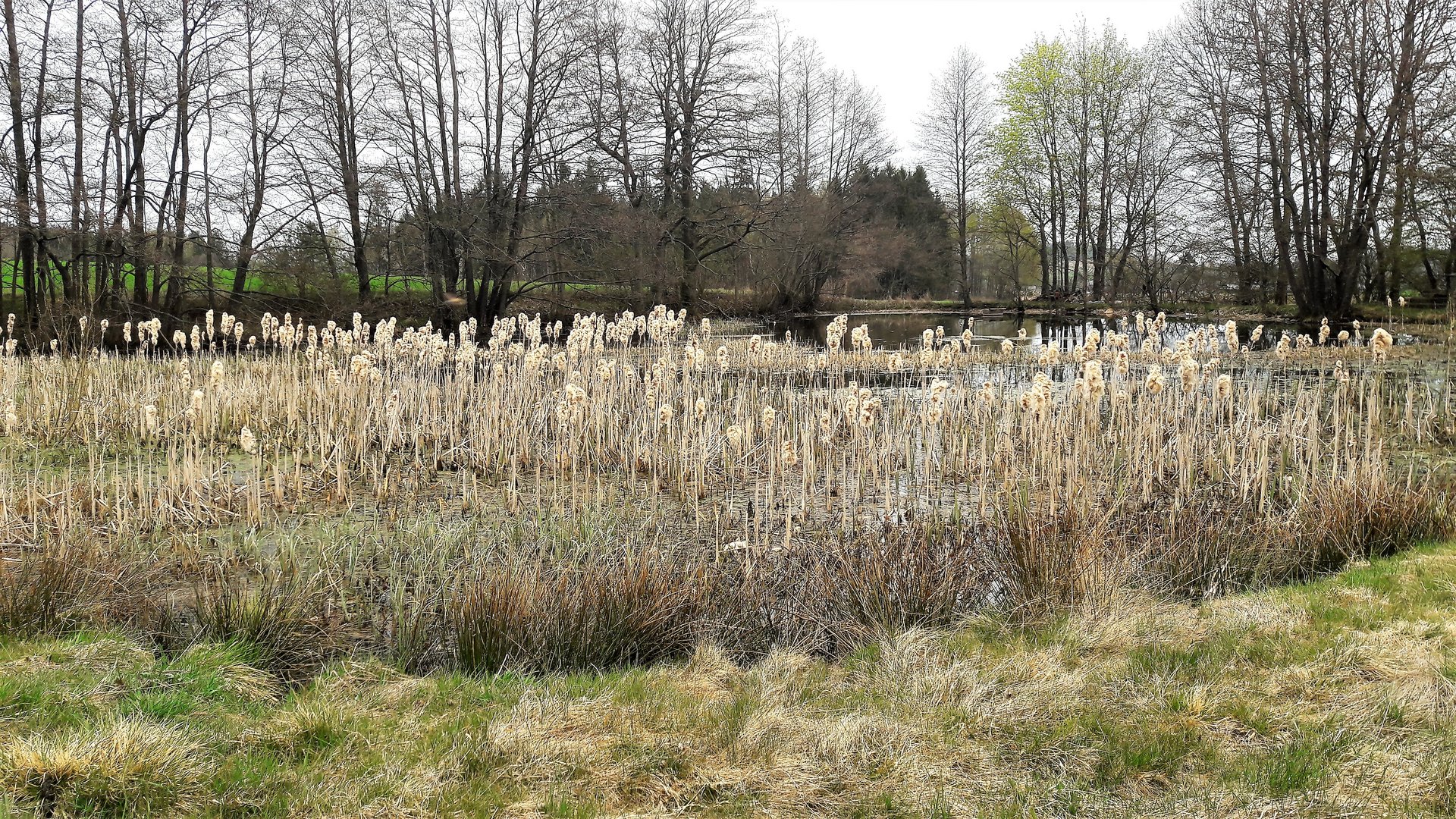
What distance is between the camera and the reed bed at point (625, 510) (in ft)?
12.6

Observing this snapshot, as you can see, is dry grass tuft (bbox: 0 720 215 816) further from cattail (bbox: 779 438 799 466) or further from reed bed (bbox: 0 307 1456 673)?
cattail (bbox: 779 438 799 466)

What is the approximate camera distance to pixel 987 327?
90.9ft

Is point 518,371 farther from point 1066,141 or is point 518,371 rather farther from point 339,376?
point 1066,141

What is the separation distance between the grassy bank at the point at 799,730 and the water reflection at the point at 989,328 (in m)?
15.1

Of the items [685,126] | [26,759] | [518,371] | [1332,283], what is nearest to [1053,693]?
[26,759]

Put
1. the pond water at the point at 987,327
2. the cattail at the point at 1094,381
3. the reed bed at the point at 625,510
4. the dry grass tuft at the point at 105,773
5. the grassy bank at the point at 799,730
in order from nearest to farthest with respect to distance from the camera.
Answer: the dry grass tuft at the point at 105,773, the grassy bank at the point at 799,730, the reed bed at the point at 625,510, the cattail at the point at 1094,381, the pond water at the point at 987,327

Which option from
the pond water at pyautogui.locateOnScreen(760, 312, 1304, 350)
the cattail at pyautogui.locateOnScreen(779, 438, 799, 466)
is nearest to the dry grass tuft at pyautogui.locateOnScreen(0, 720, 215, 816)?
the cattail at pyautogui.locateOnScreen(779, 438, 799, 466)

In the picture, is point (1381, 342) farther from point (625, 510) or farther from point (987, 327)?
point (987, 327)

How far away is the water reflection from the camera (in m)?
20.9

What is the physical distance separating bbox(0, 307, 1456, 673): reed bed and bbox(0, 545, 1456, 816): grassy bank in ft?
1.42

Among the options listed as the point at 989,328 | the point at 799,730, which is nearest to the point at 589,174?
the point at 989,328

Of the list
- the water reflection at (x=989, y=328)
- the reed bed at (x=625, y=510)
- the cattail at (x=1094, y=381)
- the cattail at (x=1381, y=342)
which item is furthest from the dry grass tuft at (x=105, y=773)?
the water reflection at (x=989, y=328)

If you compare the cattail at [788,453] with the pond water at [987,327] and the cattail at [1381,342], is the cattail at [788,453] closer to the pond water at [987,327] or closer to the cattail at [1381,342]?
the cattail at [1381,342]

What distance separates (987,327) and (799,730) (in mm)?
26518
